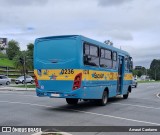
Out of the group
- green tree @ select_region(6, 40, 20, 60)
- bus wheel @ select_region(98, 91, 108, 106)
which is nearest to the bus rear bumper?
bus wheel @ select_region(98, 91, 108, 106)

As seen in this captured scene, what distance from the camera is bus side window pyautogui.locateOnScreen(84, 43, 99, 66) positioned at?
15.6m

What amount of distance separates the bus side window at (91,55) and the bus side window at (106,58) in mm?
750

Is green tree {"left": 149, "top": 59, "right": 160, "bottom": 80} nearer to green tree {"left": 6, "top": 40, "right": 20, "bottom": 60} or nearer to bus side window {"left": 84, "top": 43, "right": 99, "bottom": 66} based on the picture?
green tree {"left": 6, "top": 40, "right": 20, "bottom": 60}

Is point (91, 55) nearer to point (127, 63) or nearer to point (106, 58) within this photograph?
point (106, 58)

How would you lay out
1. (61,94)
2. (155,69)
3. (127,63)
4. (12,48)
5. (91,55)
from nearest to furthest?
(61,94) < (91,55) < (127,63) < (12,48) < (155,69)

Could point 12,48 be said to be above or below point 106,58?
above

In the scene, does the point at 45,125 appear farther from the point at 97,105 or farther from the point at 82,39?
the point at 97,105

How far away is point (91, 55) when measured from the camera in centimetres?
1612

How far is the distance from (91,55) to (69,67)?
1.56 m

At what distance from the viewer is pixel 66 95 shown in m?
15.1

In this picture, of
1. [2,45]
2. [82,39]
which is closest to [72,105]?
[82,39]

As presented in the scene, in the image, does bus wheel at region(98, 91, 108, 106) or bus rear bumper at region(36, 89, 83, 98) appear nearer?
bus rear bumper at region(36, 89, 83, 98)

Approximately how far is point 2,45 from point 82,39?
318 ft

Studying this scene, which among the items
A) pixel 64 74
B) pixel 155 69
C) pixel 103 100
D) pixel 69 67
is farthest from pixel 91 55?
pixel 155 69
